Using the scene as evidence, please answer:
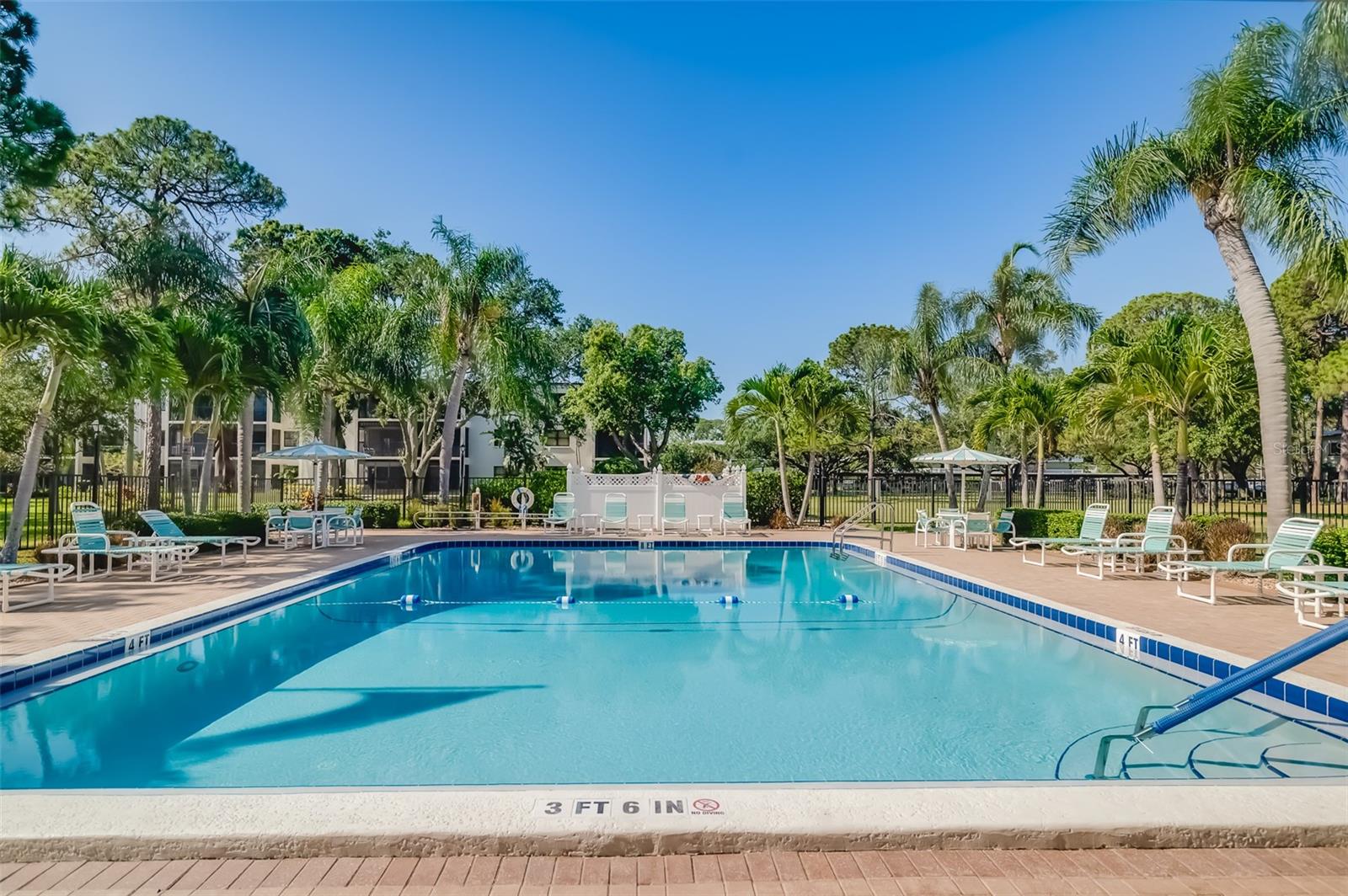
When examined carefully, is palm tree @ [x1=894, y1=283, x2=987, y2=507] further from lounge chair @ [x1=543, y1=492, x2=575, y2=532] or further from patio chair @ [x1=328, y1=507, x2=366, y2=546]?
patio chair @ [x1=328, y1=507, x2=366, y2=546]

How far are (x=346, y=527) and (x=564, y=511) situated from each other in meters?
5.38

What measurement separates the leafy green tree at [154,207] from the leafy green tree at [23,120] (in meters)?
2.21

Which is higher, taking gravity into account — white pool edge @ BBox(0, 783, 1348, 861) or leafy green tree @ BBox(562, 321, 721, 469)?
leafy green tree @ BBox(562, 321, 721, 469)

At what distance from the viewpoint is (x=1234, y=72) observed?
403 inches

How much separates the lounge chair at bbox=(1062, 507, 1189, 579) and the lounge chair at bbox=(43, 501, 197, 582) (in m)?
12.6

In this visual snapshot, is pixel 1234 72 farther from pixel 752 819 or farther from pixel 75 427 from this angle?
pixel 75 427

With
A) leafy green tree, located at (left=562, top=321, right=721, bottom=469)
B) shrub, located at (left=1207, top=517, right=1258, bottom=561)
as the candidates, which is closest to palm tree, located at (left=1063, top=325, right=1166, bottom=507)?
shrub, located at (left=1207, top=517, right=1258, bottom=561)

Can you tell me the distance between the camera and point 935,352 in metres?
21.5

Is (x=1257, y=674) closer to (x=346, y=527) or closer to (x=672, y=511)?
(x=346, y=527)

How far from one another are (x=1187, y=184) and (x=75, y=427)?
123 ft

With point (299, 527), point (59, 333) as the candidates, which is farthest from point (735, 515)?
point (59, 333)

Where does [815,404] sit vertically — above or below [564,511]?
above

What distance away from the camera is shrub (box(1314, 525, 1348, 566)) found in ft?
29.3

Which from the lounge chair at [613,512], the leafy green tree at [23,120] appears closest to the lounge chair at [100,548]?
the leafy green tree at [23,120]
